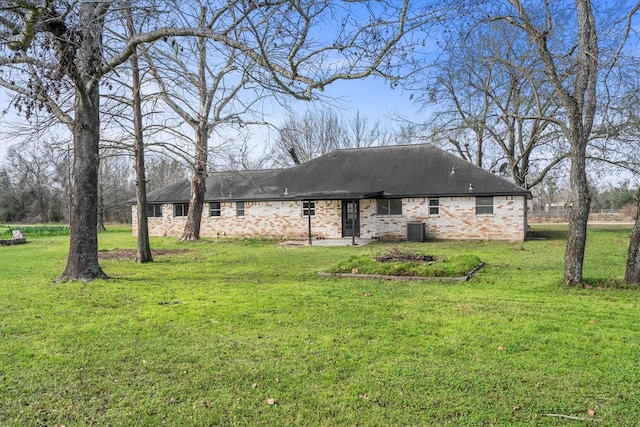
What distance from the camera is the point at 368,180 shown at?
22.2 meters

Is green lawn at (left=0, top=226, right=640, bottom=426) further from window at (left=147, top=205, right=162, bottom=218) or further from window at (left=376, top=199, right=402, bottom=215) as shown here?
window at (left=147, top=205, right=162, bottom=218)

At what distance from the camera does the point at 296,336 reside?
5.12 metres

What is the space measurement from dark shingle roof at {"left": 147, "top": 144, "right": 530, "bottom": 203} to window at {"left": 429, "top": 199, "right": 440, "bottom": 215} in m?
0.47

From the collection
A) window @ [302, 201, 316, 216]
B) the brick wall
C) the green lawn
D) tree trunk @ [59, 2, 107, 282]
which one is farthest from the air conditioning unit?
tree trunk @ [59, 2, 107, 282]

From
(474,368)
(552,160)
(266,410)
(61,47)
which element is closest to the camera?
(266,410)

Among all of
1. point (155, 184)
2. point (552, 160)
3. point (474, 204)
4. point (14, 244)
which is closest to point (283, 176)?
point (474, 204)

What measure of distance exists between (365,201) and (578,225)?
13.5 metres

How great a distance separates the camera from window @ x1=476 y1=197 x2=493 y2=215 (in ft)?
64.3

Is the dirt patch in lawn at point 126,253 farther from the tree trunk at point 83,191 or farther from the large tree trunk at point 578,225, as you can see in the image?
the large tree trunk at point 578,225

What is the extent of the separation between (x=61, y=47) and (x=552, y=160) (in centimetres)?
2515

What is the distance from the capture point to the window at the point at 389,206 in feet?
68.4

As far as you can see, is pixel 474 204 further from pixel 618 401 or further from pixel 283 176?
pixel 618 401

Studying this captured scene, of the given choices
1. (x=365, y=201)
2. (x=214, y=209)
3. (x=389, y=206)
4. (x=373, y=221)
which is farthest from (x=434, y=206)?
(x=214, y=209)

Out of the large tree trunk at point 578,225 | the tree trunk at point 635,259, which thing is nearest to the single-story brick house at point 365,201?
the large tree trunk at point 578,225
